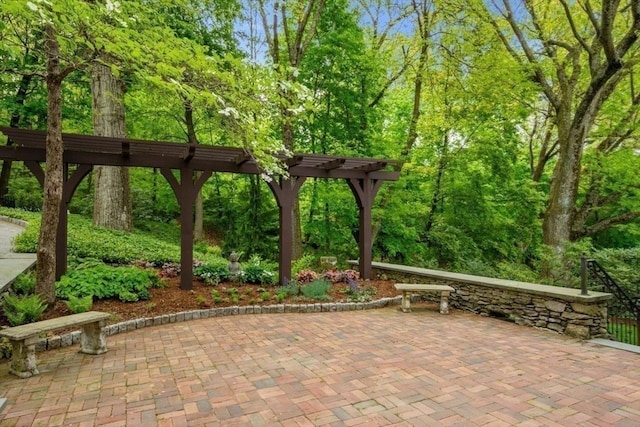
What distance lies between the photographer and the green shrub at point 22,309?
3873 mm

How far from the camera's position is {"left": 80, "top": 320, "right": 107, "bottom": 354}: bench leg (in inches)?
150

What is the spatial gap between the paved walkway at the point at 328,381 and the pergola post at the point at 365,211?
3182mm

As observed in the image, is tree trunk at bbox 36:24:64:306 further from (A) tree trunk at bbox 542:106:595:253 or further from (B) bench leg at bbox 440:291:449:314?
(A) tree trunk at bbox 542:106:595:253

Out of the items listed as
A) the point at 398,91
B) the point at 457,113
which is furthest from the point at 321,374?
the point at 398,91

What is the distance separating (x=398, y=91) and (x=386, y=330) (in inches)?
393

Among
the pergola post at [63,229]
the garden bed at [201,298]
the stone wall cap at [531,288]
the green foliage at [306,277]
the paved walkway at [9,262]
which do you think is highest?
the pergola post at [63,229]

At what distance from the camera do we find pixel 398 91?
1284 cm

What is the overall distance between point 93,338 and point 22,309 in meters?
0.84

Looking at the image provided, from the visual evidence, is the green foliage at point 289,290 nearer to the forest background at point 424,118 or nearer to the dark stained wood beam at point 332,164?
the dark stained wood beam at point 332,164

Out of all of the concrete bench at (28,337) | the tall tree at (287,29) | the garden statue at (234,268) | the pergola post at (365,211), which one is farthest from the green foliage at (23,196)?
the concrete bench at (28,337)

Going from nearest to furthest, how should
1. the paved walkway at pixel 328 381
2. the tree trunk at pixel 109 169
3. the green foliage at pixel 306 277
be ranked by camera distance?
the paved walkway at pixel 328 381 < the green foliage at pixel 306 277 < the tree trunk at pixel 109 169

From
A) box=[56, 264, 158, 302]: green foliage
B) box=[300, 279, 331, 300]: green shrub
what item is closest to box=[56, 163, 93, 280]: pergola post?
box=[56, 264, 158, 302]: green foliage

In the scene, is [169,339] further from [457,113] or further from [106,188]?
[457,113]

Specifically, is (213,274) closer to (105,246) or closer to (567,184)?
(105,246)
